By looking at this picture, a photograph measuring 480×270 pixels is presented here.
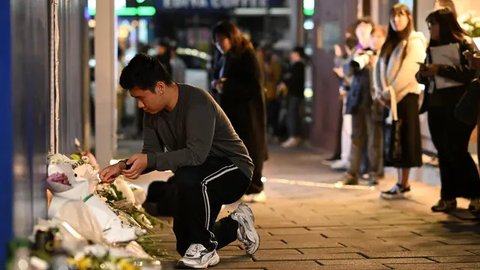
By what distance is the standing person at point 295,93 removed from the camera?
19.7 meters

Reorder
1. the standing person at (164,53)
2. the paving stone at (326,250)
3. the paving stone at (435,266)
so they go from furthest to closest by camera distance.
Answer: the standing person at (164,53), the paving stone at (326,250), the paving stone at (435,266)

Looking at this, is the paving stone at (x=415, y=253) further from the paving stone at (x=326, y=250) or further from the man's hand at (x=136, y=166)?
the man's hand at (x=136, y=166)

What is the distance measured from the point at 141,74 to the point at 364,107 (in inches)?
262

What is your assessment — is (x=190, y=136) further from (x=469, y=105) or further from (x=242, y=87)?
(x=242, y=87)

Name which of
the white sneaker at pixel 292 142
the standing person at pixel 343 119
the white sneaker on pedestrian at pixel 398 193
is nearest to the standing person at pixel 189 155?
the white sneaker on pedestrian at pixel 398 193

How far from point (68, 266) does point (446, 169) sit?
5887 millimetres

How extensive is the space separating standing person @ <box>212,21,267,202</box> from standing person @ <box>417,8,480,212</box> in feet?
5.65

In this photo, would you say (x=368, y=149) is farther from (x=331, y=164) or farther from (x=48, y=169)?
(x=48, y=169)

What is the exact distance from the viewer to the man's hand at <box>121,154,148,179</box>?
6.62 m

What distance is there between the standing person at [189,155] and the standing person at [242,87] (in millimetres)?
3541

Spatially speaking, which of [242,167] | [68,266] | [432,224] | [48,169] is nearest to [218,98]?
[432,224]

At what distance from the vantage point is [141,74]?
6.61 metres

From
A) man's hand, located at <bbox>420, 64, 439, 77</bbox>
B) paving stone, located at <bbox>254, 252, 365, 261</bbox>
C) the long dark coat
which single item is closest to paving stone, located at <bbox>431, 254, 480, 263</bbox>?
paving stone, located at <bbox>254, 252, 365, 261</bbox>

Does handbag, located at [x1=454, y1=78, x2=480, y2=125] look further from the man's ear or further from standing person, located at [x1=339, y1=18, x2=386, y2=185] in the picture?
standing person, located at [x1=339, y1=18, x2=386, y2=185]
